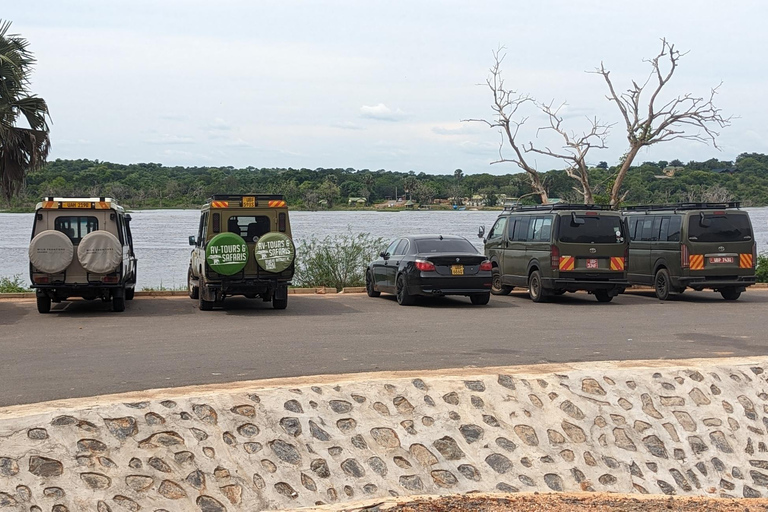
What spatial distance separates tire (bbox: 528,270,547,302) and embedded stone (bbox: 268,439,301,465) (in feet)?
42.2

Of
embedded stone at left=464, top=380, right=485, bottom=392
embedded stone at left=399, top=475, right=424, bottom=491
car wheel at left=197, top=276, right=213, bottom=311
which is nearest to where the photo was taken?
embedded stone at left=399, top=475, right=424, bottom=491

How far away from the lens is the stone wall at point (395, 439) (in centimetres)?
797

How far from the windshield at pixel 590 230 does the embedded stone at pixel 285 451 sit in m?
12.8

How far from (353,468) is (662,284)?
14747 mm

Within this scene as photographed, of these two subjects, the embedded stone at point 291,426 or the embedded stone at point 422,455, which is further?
the embedded stone at point 422,455

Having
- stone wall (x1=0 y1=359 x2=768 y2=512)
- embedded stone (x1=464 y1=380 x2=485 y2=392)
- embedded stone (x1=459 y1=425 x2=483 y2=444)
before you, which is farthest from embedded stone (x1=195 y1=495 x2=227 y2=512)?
embedded stone (x1=464 y1=380 x2=485 y2=392)

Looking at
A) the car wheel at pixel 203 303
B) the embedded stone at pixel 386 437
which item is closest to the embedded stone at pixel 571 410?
the embedded stone at pixel 386 437

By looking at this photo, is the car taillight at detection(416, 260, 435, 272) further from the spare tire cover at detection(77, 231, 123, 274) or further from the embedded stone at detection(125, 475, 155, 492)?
the embedded stone at detection(125, 475, 155, 492)

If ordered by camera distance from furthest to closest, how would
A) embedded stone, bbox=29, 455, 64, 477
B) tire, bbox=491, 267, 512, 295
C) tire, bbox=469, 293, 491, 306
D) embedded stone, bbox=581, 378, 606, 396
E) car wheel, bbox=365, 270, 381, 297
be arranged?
tire, bbox=491, 267, 512, 295
car wheel, bbox=365, 270, 381, 297
tire, bbox=469, 293, 491, 306
embedded stone, bbox=581, 378, 606, 396
embedded stone, bbox=29, 455, 64, 477

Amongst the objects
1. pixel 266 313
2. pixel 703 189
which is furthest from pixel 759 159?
pixel 266 313

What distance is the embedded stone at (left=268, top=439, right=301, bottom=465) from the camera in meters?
8.72

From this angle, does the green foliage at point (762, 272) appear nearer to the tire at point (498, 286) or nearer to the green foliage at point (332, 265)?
the tire at point (498, 286)

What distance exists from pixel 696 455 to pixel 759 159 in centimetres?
6910

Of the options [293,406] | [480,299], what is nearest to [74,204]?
[480,299]
